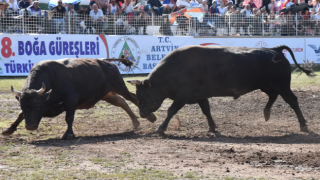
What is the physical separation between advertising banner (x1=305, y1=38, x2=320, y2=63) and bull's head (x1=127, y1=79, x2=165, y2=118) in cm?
1465

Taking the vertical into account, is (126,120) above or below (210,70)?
below

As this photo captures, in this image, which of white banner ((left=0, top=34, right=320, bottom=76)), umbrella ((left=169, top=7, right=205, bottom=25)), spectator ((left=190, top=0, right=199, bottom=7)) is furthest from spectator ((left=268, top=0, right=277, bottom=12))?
umbrella ((left=169, top=7, right=205, bottom=25))

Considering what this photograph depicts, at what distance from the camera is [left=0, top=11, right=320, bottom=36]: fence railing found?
17250 millimetres

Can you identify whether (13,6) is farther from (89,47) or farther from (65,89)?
(65,89)

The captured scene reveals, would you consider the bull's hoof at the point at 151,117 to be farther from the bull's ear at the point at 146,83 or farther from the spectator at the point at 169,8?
the spectator at the point at 169,8

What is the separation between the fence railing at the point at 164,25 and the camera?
17250 millimetres

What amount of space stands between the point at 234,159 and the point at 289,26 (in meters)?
16.2

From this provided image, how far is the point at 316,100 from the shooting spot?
11688mm

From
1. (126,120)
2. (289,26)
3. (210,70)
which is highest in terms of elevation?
(289,26)

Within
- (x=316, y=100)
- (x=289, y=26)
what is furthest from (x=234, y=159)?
(x=289, y=26)

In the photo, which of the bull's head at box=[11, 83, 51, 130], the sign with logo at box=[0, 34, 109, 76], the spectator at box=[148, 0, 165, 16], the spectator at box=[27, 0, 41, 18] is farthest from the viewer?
the spectator at box=[148, 0, 165, 16]

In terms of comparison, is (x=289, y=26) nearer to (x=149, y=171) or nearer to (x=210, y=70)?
(x=210, y=70)

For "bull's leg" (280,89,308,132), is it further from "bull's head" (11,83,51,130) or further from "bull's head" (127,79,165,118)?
"bull's head" (11,83,51,130)

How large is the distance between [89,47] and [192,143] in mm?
11737
